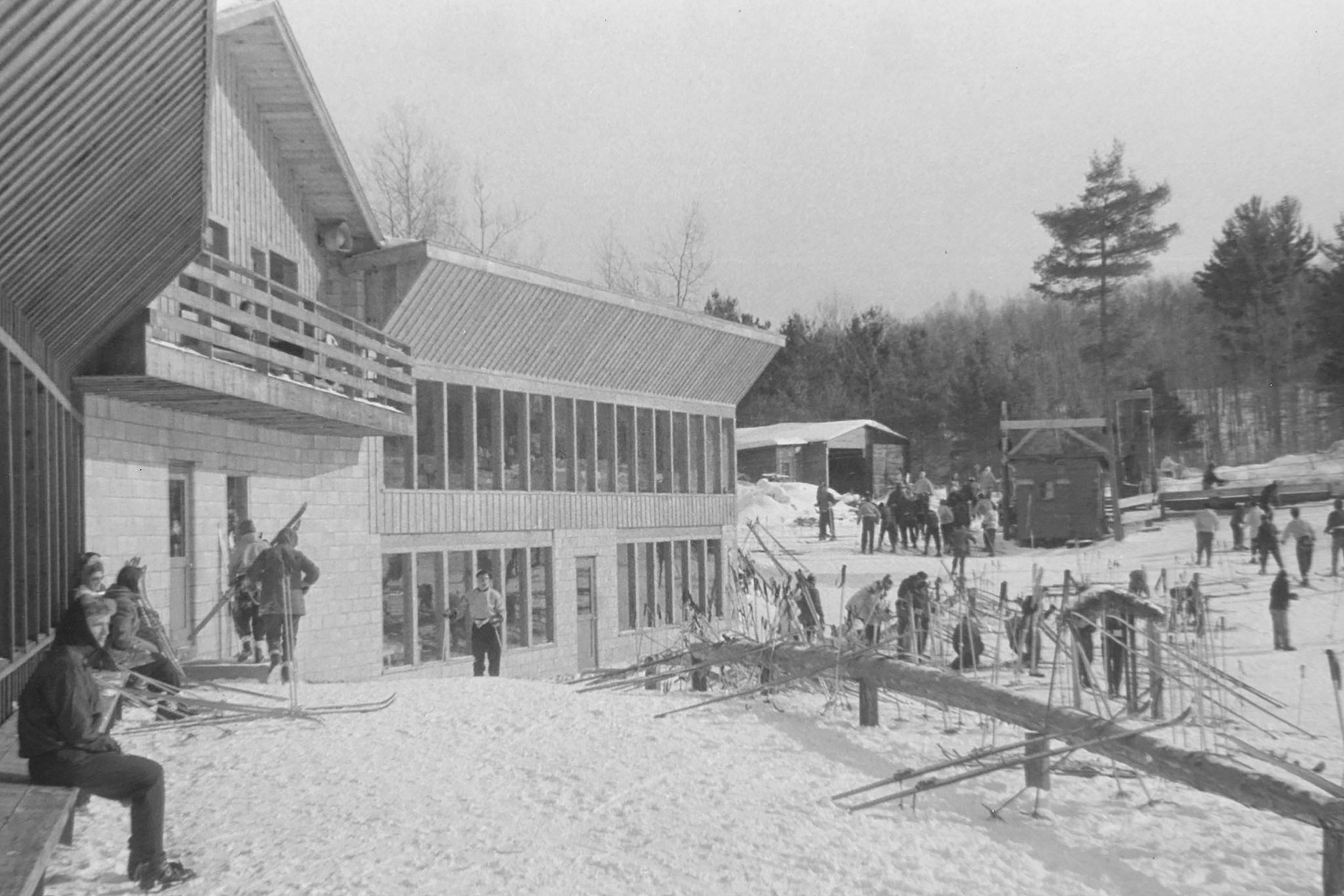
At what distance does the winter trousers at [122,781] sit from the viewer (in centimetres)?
663

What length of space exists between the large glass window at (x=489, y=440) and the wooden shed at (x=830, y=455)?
32.7 meters

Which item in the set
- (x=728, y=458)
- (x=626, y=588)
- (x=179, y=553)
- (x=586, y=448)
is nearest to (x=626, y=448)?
(x=586, y=448)

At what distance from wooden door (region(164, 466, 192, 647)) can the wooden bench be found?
8.40m

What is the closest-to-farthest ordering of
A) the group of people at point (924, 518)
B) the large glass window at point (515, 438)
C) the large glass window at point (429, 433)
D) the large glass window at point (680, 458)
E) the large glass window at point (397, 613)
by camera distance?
1. the large glass window at point (397, 613)
2. the large glass window at point (429, 433)
3. the large glass window at point (515, 438)
4. the large glass window at point (680, 458)
5. the group of people at point (924, 518)

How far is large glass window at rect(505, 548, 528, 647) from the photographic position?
25031 millimetres

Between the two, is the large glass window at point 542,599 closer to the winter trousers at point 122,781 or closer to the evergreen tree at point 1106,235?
the winter trousers at point 122,781

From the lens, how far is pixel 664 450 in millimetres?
30578

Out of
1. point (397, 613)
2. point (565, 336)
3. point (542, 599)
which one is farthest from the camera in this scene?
point (542, 599)

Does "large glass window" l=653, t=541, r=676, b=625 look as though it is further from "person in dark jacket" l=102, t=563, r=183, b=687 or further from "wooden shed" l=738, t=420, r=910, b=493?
"wooden shed" l=738, t=420, r=910, b=493

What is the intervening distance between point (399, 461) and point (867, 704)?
1086cm

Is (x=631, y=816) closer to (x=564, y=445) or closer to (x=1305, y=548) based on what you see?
(x=564, y=445)

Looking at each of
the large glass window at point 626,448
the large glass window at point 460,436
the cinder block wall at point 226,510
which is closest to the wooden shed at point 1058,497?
the large glass window at point 626,448

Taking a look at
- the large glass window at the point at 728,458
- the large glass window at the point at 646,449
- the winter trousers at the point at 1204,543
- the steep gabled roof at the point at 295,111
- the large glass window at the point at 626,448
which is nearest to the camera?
the steep gabled roof at the point at 295,111

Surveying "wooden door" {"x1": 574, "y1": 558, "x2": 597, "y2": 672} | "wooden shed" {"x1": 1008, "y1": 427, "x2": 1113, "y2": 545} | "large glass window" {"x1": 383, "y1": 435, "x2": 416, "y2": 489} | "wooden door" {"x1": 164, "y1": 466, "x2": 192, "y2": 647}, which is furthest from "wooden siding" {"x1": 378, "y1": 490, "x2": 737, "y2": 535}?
"wooden shed" {"x1": 1008, "y1": 427, "x2": 1113, "y2": 545}
